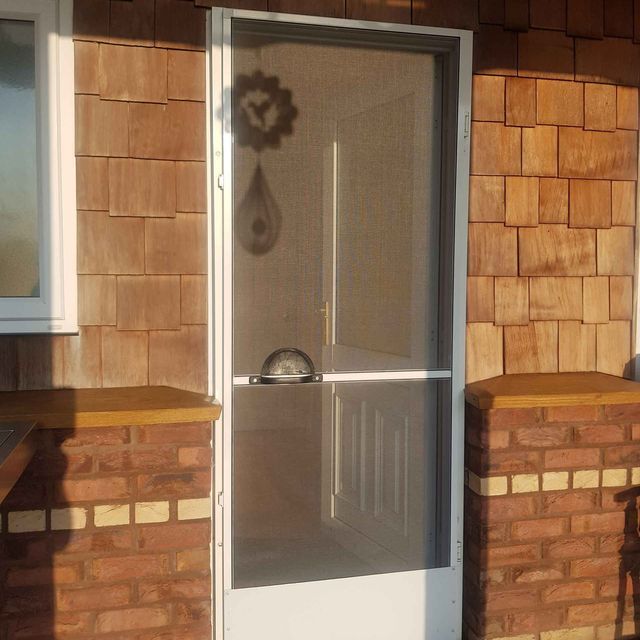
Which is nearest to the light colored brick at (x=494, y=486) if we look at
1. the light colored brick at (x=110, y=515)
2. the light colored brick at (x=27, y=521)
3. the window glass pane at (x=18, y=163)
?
the light colored brick at (x=110, y=515)

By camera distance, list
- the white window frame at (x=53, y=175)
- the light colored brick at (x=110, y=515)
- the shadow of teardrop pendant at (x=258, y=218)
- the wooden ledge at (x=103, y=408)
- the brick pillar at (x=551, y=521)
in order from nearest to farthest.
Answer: the wooden ledge at (x=103, y=408) < the light colored brick at (x=110, y=515) < the white window frame at (x=53, y=175) < the shadow of teardrop pendant at (x=258, y=218) < the brick pillar at (x=551, y=521)

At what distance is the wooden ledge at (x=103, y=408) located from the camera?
2500 mm

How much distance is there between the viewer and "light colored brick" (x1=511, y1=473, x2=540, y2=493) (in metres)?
2.99

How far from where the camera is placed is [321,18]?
2.88 m

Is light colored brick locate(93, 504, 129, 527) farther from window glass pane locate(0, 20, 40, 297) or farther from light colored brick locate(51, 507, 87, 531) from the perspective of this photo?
window glass pane locate(0, 20, 40, 297)

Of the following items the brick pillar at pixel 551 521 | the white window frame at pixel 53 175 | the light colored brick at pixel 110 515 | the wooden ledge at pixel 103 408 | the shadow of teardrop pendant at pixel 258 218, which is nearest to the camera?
the wooden ledge at pixel 103 408

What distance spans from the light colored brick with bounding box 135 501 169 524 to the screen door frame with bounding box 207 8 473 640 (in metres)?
0.27

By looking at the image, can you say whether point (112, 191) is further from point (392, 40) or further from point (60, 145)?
Result: point (392, 40)

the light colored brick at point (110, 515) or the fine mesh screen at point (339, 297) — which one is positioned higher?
the fine mesh screen at point (339, 297)

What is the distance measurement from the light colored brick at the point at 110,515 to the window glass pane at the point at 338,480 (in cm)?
44

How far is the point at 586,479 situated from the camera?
10.0 feet

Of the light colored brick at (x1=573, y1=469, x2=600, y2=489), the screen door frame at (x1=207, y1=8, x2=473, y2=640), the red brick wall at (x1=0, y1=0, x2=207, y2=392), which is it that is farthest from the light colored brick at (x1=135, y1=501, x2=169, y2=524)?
the light colored brick at (x1=573, y1=469, x2=600, y2=489)

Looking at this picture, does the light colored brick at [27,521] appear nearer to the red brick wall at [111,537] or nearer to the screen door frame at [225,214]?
the red brick wall at [111,537]

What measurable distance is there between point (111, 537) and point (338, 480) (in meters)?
0.83
